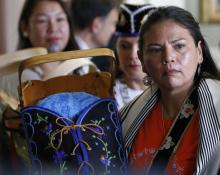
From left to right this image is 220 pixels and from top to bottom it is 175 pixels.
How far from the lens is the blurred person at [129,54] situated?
1822mm

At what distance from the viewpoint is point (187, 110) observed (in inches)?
51.8

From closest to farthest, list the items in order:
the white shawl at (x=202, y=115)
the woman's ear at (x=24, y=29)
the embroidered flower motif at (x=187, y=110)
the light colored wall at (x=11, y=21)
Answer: the white shawl at (x=202, y=115) → the embroidered flower motif at (x=187, y=110) → the woman's ear at (x=24, y=29) → the light colored wall at (x=11, y=21)

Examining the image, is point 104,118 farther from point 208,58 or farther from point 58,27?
point 58,27

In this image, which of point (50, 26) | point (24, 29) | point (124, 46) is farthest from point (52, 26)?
point (124, 46)

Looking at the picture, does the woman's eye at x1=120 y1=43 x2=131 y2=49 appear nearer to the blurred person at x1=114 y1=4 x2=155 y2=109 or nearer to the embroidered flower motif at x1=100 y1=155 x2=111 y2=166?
the blurred person at x1=114 y1=4 x2=155 y2=109

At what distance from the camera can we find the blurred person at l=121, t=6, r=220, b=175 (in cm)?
125

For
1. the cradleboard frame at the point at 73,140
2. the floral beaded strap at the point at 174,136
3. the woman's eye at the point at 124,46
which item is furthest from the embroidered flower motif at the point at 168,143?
the woman's eye at the point at 124,46

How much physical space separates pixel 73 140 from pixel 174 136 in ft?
0.85

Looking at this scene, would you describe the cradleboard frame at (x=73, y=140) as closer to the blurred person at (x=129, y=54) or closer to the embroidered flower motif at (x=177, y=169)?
the embroidered flower motif at (x=177, y=169)

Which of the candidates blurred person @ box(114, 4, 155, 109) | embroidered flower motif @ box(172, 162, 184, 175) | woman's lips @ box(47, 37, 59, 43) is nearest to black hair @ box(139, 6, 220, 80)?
embroidered flower motif @ box(172, 162, 184, 175)

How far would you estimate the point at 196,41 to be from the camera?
1345mm

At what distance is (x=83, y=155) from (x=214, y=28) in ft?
8.60

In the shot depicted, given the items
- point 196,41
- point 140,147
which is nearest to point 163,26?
point 196,41

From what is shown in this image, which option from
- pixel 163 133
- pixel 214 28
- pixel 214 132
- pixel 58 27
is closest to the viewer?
pixel 214 132
